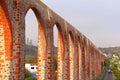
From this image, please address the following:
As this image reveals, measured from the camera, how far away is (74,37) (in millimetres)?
20484

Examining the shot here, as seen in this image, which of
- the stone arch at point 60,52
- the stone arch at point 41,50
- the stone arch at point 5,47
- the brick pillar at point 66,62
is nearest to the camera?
the stone arch at point 5,47

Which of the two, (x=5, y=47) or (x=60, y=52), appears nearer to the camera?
(x=5, y=47)

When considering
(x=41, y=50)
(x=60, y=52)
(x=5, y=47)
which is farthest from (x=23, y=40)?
(x=60, y=52)

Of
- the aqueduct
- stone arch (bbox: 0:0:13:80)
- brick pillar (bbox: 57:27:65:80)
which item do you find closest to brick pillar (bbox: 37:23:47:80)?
the aqueduct

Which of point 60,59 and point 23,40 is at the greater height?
point 23,40

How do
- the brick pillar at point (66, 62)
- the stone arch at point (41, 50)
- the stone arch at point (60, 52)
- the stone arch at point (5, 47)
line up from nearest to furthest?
the stone arch at point (5, 47), the stone arch at point (41, 50), the stone arch at point (60, 52), the brick pillar at point (66, 62)

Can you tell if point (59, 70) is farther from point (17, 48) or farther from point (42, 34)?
point (17, 48)

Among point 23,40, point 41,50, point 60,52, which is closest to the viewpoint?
point 23,40

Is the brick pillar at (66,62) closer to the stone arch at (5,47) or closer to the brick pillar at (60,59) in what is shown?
the brick pillar at (60,59)

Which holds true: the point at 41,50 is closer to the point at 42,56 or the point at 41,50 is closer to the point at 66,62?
the point at 42,56

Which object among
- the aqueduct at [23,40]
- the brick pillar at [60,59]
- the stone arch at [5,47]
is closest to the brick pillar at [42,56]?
the aqueduct at [23,40]

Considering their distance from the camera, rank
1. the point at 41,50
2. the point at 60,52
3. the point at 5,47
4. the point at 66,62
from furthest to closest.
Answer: the point at 66,62
the point at 60,52
the point at 41,50
the point at 5,47

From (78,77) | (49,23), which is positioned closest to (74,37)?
(78,77)

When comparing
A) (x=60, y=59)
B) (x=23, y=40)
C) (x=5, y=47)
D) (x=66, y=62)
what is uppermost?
(x=23, y=40)
